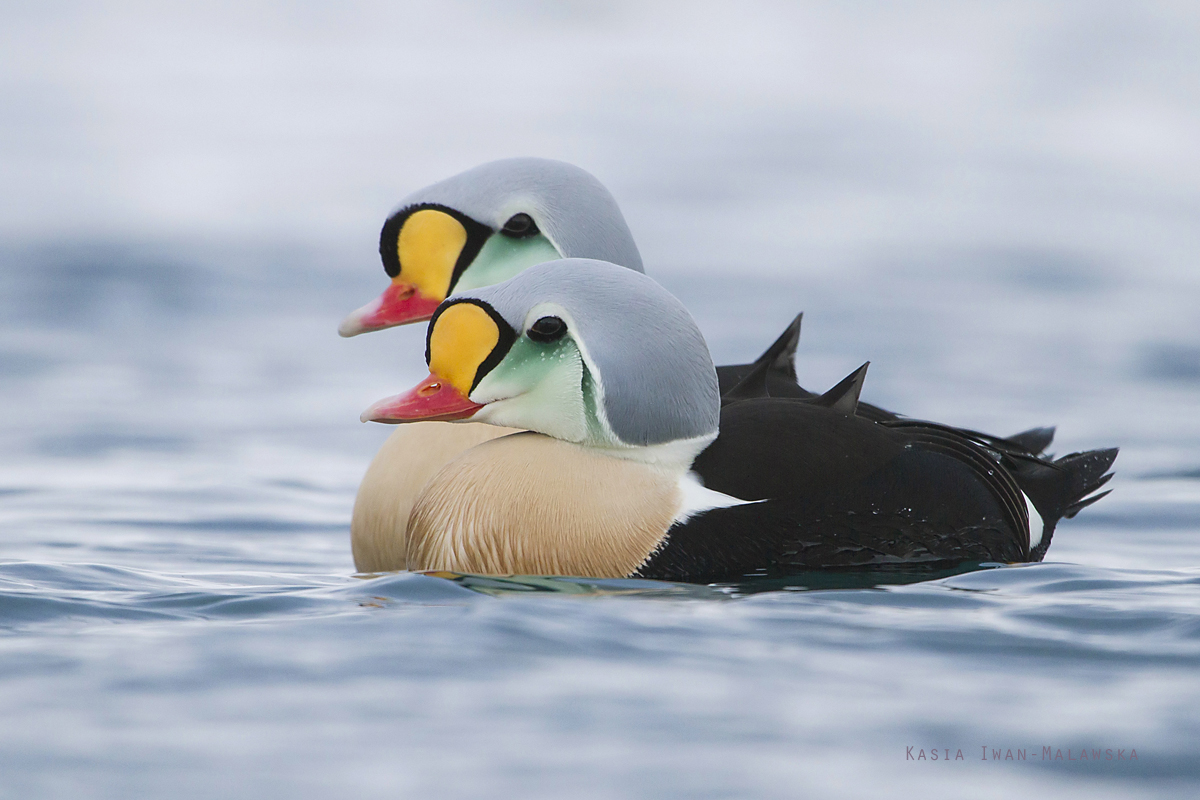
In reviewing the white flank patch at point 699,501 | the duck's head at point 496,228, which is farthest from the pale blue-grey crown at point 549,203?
the white flank patch at point 699,501

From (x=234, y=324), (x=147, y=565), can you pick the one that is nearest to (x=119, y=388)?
(x=234, y=324)

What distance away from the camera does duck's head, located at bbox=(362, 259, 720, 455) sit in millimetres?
3656

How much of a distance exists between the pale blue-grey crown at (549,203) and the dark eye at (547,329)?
865 mm

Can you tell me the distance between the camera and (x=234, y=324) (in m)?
9.49

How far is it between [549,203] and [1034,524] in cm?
153

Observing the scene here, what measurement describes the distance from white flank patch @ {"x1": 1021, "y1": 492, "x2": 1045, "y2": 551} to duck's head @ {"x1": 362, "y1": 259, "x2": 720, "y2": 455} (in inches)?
37.9

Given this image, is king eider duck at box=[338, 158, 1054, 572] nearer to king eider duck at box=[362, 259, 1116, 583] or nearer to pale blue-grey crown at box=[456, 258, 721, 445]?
king eider duck at box=[362, 259, 1116, 583]

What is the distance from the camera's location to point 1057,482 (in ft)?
14.7

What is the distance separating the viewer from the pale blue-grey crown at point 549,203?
4.56 meters

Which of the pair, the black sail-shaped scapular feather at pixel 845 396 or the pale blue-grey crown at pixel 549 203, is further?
the pale blue-grey crown at pixel 549 203

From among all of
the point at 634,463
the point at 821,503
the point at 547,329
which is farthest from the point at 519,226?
the point at 821,503

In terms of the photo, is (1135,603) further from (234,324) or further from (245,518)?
(234,324)

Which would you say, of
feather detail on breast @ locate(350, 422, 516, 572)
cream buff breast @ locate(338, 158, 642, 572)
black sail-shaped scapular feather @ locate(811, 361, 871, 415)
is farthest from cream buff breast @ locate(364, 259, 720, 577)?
cream buff breast @ locate(338, 158, 642, 572)

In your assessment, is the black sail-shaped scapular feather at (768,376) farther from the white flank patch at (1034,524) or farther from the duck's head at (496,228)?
the white flank patch at (1034,524)
